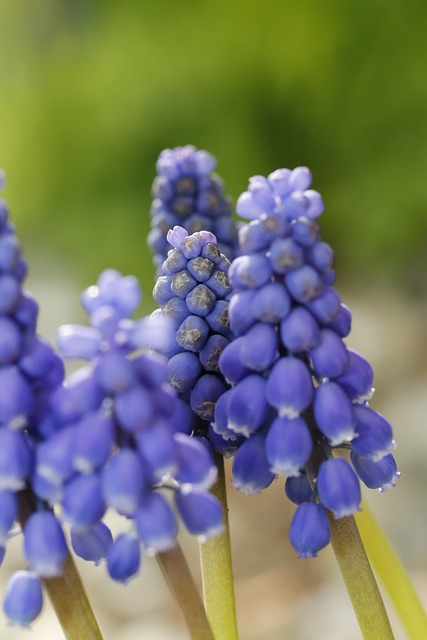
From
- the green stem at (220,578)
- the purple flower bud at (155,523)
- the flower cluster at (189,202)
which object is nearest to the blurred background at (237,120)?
the flower cluster at (189,202)

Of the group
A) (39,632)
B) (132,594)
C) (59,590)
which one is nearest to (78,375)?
(59,590)

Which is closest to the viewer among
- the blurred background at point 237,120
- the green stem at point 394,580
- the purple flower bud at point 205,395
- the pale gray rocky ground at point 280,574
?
the purple flower bud at point 205,395

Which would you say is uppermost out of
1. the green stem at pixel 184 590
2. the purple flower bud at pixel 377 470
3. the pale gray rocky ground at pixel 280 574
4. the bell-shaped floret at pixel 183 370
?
the pale gray rocky ground at pixel 280 574

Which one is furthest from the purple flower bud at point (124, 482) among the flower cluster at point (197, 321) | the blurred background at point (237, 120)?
the blurred background at point (237, 120)

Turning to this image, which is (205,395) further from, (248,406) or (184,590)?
A: (184,590)

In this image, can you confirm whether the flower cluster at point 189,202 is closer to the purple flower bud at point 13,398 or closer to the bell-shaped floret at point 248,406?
the bell-shaped floret at point 248,406

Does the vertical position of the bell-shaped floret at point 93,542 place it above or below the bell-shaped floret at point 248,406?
below

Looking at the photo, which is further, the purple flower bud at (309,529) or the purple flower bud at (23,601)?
the purple flower bud at (309,529)

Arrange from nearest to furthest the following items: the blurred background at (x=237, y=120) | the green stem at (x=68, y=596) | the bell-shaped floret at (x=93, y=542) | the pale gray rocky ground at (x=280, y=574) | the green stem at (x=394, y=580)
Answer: the green stem at (x=68, y=596), the bell-shaped floret at (x=93, y=542), the green stem at (x=394, y=580), the pale gray rocky ground at (x=280, y=574), the blurred background at (x=237, y=120)
